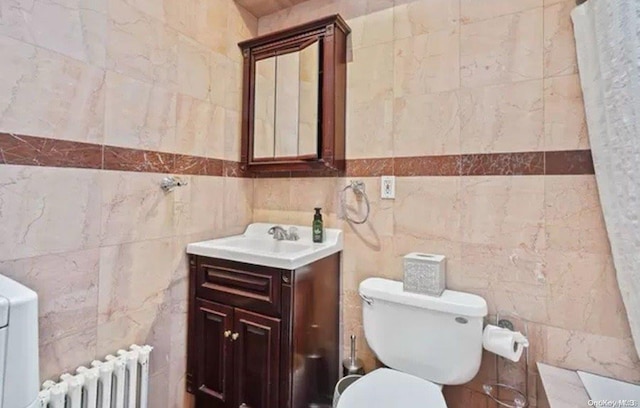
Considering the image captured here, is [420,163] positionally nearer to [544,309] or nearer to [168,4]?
[544,309]

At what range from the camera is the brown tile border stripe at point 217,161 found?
1086 mm

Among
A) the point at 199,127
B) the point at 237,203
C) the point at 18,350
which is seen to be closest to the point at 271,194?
the point at 237,203

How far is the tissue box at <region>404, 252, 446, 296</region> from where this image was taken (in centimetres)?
139

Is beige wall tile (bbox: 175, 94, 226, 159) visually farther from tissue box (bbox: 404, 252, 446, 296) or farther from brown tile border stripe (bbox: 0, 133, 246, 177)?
tissue box (bbox: 404, 252, 446, 296)

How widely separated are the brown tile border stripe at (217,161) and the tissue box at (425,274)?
423 mm

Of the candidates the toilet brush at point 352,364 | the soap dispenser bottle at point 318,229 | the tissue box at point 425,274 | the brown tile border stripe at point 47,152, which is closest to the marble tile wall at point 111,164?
the brown tile border stripe at point 47,152

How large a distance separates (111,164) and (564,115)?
1868mm

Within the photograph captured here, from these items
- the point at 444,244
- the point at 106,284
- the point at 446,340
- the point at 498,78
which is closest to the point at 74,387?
A: the point at 106,284

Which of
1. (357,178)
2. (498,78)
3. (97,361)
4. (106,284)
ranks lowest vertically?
(97,361)

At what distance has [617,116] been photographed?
3.67ft

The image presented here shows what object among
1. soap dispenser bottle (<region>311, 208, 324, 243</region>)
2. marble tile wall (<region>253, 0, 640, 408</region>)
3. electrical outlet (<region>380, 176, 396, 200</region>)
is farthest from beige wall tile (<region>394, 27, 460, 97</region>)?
soap dispenser bottle (<region>311, 208, 324, 243</region>)

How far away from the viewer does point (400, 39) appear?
1.62 m

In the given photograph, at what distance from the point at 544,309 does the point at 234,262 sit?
1.36 m

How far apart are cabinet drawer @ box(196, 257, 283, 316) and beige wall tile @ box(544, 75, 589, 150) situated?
Result: 1.28 meters
